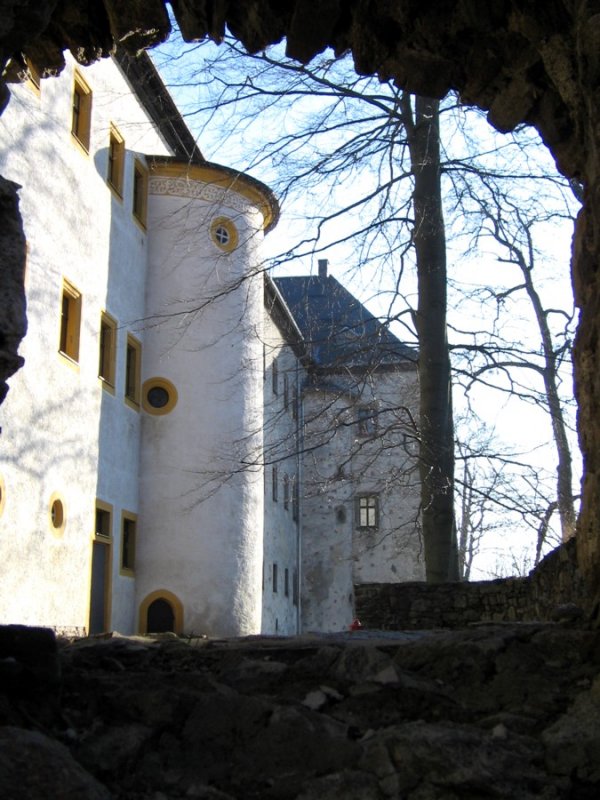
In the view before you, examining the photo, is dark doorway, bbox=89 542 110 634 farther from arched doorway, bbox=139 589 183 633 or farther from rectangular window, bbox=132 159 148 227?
rectangular window, bbox=132 159 148 227

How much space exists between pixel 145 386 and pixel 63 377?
15.7 ft

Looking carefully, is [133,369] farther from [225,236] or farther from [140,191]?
[225,236]

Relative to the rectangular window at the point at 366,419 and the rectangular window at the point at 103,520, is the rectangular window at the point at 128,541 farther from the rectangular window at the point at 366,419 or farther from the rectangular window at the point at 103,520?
the rectangular window at the point at 366,419

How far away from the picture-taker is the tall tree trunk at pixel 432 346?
13.6 metres

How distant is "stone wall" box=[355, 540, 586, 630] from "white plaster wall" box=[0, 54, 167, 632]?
5136 mm

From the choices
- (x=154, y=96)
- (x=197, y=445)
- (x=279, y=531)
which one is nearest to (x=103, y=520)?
(x=197, y=445)

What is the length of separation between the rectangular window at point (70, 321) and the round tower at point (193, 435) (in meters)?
3.06

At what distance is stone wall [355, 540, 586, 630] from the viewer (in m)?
9.77

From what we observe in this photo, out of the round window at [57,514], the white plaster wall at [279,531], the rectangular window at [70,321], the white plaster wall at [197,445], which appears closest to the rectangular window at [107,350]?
the rectangular window at [70,321]

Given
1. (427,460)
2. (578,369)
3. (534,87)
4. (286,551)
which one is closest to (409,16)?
(534,87)

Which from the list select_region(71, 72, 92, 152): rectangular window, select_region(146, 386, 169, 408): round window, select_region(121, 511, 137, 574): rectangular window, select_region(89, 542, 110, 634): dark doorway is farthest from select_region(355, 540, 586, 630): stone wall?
select_region(146, 386, 169, 408): round window

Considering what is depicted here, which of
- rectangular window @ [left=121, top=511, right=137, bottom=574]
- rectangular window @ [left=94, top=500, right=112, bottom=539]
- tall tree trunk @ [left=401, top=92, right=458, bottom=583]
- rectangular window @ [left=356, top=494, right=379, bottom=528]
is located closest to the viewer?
tall tree trunk @ [left=401, top=92, right=458, bottom=583]

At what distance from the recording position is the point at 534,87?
5.36 metres

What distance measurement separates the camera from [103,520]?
1817cm
